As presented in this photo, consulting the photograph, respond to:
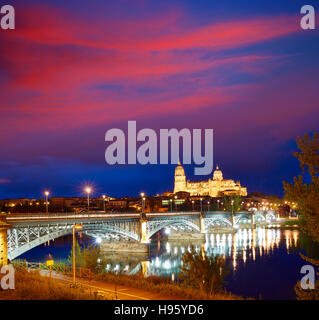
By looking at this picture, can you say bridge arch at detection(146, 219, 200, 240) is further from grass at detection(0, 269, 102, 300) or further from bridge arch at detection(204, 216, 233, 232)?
grass at detection(0, 269, 102, 300)

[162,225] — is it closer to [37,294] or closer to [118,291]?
[118,291]

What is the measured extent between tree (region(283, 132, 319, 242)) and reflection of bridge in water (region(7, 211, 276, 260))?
22.3m

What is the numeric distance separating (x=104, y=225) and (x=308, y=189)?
35.2 m

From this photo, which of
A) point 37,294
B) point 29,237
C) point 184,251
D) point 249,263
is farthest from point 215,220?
point 37,294

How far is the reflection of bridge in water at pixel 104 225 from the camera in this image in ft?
112

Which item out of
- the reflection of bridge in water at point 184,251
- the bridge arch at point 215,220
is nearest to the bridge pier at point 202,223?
the bridge arch at point 215,220

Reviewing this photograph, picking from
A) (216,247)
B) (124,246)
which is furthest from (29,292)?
(216,247)

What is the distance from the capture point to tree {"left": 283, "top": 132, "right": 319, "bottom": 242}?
1503 centimetres

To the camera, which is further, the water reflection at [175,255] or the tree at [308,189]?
the water reflection at [175,255]

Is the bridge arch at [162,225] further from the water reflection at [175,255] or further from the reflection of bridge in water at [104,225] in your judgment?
the water reflection at [175,255]

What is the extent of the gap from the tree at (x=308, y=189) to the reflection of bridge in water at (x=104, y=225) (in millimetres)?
22329

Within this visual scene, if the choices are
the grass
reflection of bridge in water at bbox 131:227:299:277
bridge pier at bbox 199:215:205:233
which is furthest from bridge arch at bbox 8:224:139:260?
bridge pier at bbox 199:215:205:233

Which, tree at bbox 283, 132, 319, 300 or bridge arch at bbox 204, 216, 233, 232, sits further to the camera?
bridge arch at bbox 204, 216, 233, 232
